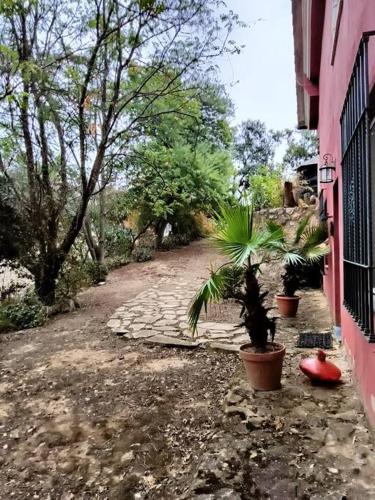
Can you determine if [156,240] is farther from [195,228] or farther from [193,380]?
[193,380]

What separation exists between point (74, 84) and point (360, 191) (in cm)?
591

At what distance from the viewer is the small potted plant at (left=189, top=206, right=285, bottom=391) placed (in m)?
2.93

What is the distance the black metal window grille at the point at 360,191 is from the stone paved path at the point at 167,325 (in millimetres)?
2289

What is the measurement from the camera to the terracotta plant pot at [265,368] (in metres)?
3.05

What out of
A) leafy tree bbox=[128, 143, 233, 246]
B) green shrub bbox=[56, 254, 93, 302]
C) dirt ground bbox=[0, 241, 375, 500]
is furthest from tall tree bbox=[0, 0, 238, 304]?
leafy tree bbox=[128, 143, 233, 246]

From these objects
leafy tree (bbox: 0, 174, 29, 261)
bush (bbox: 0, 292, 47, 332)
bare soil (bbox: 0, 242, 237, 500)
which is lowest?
bare soil (bbox: 0, 242, 237, 500)

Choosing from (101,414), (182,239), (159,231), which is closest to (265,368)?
(101,414)

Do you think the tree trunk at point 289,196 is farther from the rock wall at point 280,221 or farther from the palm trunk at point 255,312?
the palm trunk at point 255,312

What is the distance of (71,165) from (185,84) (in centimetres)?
280

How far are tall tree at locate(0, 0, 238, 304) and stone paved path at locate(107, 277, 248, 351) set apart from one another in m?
1.82

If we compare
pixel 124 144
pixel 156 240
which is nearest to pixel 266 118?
pixel 156 240

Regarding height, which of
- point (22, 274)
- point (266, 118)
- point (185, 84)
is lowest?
point (22, 274)

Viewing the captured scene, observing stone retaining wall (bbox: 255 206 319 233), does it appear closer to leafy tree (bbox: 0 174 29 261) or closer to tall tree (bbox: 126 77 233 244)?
tall tree (bbox: 126 77 233 244)

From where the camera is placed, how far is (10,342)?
5344 mm
